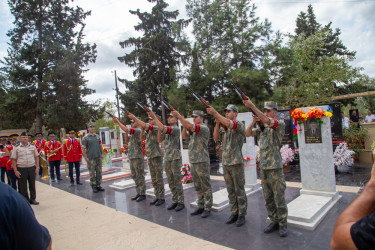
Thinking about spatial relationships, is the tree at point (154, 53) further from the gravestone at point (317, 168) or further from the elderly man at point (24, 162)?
the gravestone at point (317, 168)

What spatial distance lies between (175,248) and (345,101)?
26.2 metres

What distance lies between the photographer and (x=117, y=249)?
11.4 ft

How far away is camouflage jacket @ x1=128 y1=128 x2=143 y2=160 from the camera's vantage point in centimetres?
595

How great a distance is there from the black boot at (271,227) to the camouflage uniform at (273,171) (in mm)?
61

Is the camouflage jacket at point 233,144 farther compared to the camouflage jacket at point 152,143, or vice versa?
the camouflage jacket at point 152,143

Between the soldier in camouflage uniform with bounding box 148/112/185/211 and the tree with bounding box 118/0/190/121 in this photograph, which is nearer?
the soldier in camouflage uniform with bounding box 148/112/185/211

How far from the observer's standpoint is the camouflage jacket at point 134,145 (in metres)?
5.95

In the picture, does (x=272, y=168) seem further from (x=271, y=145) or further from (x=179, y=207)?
(x=179, y=207)

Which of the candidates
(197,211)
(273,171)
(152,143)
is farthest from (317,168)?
(152,143)

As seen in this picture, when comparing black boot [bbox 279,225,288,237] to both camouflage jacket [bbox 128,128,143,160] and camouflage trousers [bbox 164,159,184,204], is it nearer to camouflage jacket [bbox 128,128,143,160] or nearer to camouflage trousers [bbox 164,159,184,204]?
camouflage trousers [bbox 164,159,184,204]

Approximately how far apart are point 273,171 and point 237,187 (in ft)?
2.35

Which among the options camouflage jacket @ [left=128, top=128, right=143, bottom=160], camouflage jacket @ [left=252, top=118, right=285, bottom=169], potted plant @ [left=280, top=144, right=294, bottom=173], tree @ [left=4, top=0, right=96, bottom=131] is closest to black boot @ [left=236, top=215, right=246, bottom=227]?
camouflage jacket @ [left=252, top=118, right=285, bottom=169]

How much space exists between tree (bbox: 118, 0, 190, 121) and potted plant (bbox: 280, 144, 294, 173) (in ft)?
40.0

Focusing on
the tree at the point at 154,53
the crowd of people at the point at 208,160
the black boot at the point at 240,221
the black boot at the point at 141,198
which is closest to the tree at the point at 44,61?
the tree at the point at 154,53
